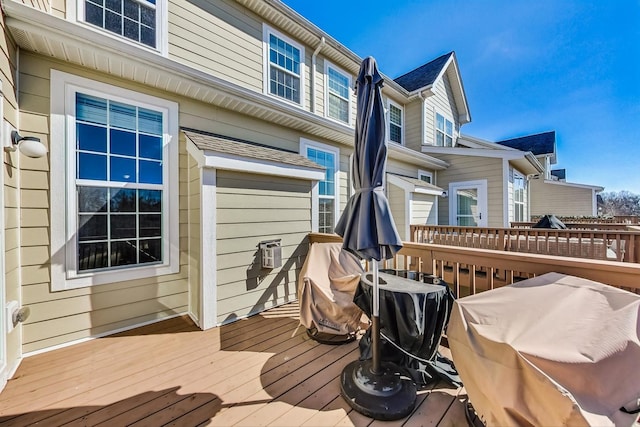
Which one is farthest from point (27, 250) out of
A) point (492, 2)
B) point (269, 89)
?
point (492, 2)

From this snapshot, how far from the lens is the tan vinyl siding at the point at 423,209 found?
21.8 feet

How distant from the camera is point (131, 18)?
11.5 ft

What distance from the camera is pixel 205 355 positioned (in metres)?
2.67

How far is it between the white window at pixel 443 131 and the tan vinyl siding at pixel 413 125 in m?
1.24

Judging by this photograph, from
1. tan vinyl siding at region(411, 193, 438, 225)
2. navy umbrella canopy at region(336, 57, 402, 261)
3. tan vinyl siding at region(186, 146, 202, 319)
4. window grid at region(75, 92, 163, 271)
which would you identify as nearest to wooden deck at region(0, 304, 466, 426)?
tan vinyl siding at region(186, 146, 202, 319)

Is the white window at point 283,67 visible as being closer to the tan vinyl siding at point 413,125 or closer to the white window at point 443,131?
the tan vinyl siding at point 413,125

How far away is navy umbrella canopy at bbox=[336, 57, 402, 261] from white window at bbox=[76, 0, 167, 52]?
11.3 ft

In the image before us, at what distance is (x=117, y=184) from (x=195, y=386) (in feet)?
8.49

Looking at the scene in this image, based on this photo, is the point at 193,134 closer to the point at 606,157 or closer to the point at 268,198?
the point at 268,198

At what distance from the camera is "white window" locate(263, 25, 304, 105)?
16.3ft

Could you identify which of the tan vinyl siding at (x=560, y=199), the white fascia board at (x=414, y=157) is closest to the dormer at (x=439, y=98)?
the white fascia board at (x=414, y=157)

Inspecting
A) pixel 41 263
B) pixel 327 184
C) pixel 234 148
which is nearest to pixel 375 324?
pixel 234 148

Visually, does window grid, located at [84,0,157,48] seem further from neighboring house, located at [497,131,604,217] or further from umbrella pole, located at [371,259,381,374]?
neighboring house, located at [497,131,604,217]

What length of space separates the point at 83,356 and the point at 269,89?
4.82 metres
